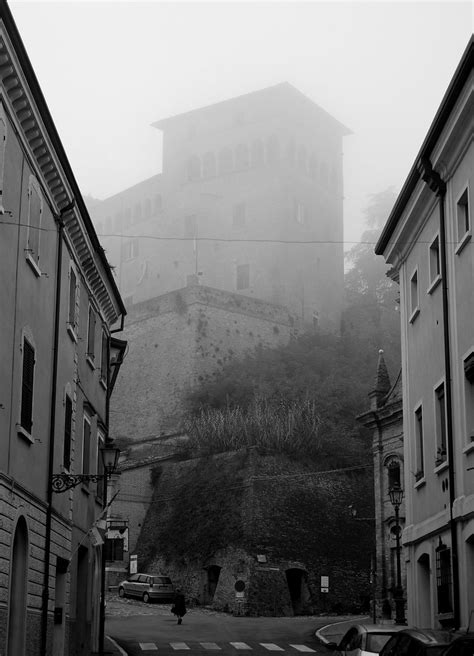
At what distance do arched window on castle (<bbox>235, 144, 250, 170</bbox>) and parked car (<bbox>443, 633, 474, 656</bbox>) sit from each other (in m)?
68.0

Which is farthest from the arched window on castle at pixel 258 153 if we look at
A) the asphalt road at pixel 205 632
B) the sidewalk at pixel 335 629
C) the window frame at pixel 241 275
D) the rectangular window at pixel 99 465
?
the rectangular window at pixel 99 465

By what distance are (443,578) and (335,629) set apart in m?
18.6

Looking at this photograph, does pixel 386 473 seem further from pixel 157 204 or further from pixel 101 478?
pixel 157 204

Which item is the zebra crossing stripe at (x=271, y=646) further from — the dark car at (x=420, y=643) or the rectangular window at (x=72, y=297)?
the dark car at (x=420, y=643)

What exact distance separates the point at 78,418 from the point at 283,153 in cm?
5528

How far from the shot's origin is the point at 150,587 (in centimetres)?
4681

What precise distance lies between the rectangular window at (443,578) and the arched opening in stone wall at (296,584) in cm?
2730

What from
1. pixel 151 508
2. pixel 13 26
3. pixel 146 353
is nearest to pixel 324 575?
pixel 151 508

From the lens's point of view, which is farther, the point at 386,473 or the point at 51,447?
the point at 386,473

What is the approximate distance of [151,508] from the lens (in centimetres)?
5525

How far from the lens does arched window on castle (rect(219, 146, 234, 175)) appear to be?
257ft

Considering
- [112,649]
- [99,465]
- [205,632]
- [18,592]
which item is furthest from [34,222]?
[205,632]

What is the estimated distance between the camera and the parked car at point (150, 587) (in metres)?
46.6

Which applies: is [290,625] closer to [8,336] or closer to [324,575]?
[324,575]
